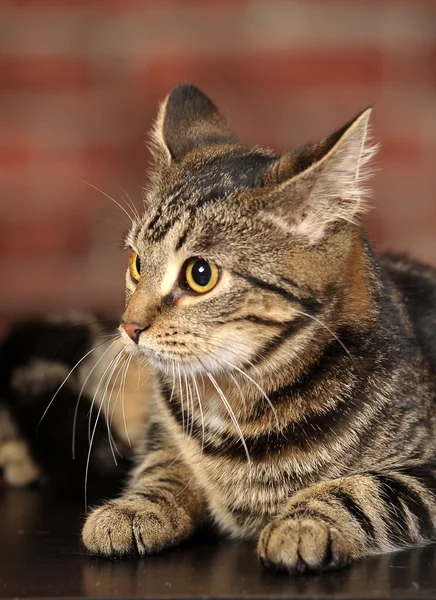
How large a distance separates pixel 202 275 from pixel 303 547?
37 cm

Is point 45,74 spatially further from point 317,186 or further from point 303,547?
point 303,547

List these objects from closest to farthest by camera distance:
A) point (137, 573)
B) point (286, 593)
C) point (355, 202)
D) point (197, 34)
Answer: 1. point (286, 593)
2. point (137, 573)
3. point (355, 202)
4. point (197, 34)

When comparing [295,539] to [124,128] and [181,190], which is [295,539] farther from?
[124,128]

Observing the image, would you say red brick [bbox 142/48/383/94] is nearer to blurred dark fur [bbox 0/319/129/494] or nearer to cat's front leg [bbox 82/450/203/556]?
blurred dark fur [bbox 0/319/129/494]

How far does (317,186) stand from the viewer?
4.16ft

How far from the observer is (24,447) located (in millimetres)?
1737

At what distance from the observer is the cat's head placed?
4.08 feet

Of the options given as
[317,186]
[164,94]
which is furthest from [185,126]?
[164,94]

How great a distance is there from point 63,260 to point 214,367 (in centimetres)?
119

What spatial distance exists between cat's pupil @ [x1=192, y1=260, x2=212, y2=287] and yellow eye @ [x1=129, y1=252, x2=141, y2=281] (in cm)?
11

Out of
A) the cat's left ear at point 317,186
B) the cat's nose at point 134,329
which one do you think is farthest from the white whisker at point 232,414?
the cat's left ear at point 317,186

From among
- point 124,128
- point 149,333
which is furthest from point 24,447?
point 124,128

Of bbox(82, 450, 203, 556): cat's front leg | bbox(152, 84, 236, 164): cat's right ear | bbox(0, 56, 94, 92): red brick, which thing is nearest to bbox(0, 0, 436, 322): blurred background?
bbox(0, 56, 94, 92): red brick

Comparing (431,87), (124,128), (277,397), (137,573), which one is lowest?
(137,573)
